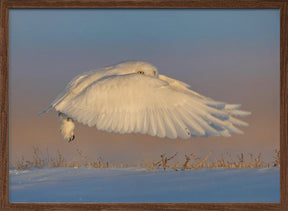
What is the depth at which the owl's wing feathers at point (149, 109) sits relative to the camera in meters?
6.07

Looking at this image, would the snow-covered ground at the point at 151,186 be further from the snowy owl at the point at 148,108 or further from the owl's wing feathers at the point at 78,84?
the owl's wing feathers at the point at 78,84

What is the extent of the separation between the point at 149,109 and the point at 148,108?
0.02m

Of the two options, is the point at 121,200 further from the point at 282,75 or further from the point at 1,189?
the point at 282,75

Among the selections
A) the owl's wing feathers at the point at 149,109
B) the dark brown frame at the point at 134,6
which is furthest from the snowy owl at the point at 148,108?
the dark brown frame at the point at 134,6

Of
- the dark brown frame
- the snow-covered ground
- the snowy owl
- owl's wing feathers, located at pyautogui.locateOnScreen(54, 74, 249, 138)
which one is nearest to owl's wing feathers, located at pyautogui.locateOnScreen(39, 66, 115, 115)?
the snowy owl

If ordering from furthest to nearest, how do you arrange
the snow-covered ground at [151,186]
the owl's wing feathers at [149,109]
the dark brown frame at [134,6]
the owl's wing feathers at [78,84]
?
the owl's wing feathers at [78,84], the dark brown frame at [134,6], the snow-covered ground at [151,186], the owl's wing feathers at [149,109]

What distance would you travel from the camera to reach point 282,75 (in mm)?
6672

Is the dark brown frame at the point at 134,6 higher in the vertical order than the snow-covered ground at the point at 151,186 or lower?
higher

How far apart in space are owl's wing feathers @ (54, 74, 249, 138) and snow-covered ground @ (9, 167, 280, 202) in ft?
2.35

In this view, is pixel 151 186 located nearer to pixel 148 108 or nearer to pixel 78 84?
pixel 148 108

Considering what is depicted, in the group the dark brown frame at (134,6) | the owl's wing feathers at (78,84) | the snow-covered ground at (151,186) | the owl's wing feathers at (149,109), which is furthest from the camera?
the owl's wing feathers at (78,84)

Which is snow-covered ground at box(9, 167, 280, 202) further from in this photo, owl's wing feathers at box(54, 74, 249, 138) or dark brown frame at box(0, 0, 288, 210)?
owl's wing feathers at box(54, 74, 249, 138)

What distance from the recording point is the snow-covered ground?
6.40 metres

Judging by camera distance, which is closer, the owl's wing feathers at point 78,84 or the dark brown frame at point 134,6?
the dark brown frame at point 134,6
